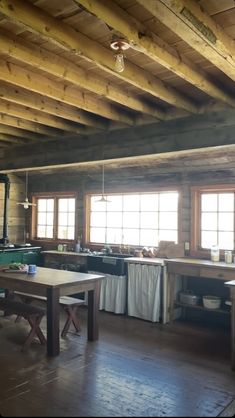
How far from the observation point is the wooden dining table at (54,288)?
377cm

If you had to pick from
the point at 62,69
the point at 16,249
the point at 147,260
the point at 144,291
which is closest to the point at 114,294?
the point at 144,291

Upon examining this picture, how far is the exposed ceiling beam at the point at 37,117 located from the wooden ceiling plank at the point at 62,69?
1018mm

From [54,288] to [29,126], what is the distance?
2063 millimetres

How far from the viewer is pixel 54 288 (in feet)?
12.3

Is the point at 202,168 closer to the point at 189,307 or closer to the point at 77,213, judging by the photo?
the point at 189,307

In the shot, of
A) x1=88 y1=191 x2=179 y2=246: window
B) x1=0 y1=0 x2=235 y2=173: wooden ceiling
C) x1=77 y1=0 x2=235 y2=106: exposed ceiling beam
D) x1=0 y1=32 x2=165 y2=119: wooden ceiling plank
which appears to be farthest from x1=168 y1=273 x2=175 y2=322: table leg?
x1=77 y1=0 x2=235 y2=106: exposed ceiling beam

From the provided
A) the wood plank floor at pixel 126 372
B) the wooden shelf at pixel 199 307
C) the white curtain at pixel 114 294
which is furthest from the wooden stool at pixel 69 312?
the wooden shelf at pixel 199 307

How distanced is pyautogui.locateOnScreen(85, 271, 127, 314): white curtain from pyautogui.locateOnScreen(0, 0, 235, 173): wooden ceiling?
2.36 m

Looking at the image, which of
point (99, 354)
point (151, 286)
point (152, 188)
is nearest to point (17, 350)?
point (99, 354)

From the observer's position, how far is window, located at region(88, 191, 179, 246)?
5.95 metres

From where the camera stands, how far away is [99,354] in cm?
381

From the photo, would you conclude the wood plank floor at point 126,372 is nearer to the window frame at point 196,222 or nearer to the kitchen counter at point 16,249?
the window frame at point 196,222

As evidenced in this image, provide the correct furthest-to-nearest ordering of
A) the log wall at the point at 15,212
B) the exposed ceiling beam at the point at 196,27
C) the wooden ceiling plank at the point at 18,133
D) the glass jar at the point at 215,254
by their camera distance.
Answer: the log wall at the point at 15,212
the glass jar at the point at 215,254
the wooden ceiling plank at the point at 18,133
the exposed ceiling beam at the point at 196,27

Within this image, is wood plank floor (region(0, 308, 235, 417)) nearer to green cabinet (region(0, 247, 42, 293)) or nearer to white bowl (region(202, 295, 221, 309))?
white bowl (region(202, 295, 221, 309))
